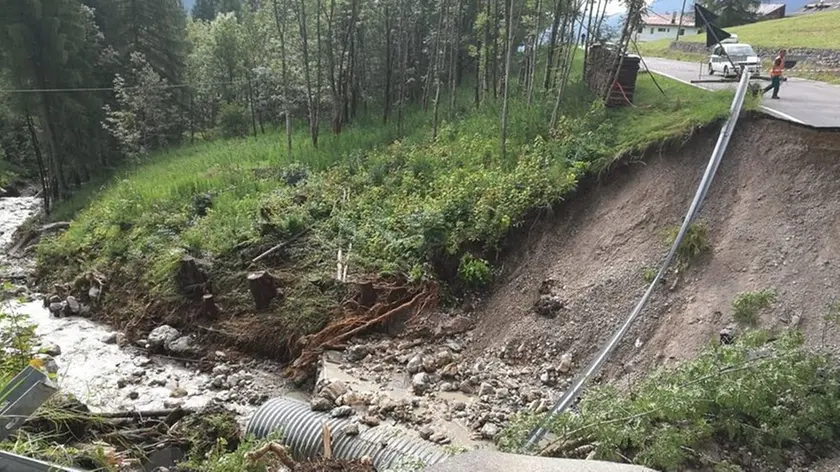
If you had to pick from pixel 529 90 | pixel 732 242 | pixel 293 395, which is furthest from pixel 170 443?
pixel 529 90

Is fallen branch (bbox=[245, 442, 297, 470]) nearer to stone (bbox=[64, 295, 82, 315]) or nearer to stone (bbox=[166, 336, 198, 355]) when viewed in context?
stone (bbox=[166, 336, 198, 355])

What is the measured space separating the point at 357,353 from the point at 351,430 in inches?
81.8

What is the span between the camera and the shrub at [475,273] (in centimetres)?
789

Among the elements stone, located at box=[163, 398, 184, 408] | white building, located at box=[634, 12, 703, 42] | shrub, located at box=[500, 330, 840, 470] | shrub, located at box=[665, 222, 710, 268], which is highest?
white building, located at box=[634, 12, 703, 42]

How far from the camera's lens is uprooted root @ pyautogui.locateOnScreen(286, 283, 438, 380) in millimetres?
7328

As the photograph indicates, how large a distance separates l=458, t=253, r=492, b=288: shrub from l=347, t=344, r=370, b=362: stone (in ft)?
5.87

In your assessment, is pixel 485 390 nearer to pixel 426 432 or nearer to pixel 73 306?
pixel 426 432

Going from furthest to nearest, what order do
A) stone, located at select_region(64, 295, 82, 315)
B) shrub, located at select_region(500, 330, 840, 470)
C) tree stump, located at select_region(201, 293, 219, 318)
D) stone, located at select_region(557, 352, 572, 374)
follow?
stone, located at select_region(64, 295, 82, 315) < tree stump, located at select_region(201, 293, 219, 318) < stone, located at select_region(557, 352, 572, 374) < shrub, located at select_region(500, 330, 840, 470)

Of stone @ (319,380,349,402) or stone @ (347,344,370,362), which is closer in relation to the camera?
stone @ (319,380,349,402)

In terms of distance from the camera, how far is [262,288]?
8484mm

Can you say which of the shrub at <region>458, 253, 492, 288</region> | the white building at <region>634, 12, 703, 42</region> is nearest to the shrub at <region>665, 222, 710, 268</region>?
the shrub at <region>458, 253, 492, 288</region>

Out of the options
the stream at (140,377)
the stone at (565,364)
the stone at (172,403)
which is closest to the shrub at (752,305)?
the stone at (565,364)

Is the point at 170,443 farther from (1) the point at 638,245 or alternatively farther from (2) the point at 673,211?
(2) the point at 673,211

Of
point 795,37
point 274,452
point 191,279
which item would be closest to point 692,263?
point 274,452
